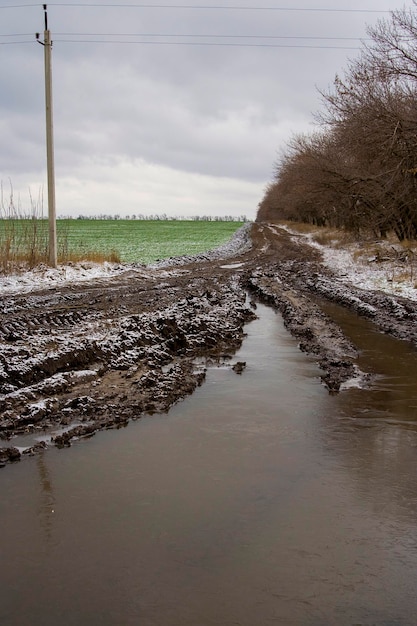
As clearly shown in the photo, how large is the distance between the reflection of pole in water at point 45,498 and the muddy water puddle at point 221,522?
1 centimetres

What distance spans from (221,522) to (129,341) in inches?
174

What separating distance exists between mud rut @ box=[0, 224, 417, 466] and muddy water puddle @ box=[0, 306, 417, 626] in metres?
0.53

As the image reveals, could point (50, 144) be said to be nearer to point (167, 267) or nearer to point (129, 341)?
point (167, 267)

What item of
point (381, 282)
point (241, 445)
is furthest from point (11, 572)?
point (381, 282)

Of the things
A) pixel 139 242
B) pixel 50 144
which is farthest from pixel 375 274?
pixel 139 242

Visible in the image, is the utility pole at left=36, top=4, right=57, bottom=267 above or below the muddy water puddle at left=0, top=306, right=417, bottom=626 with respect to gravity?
above

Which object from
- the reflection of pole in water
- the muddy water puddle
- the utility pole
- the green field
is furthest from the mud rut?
the green field

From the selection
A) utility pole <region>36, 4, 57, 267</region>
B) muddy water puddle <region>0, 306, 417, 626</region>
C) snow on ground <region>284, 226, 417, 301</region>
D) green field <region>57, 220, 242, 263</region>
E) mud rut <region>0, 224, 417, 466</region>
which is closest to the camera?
muddy water puddle <region>0, 306, 417, 626</region>

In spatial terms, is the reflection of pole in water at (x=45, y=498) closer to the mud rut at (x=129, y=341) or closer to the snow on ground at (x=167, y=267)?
the mud rut at (x=129, y=341)

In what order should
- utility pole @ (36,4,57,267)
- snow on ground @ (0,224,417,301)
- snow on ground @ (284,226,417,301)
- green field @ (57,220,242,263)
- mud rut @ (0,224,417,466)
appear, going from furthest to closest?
green field @ (57,220,242,263) → utility pole @ (36,4,57,267) → snow on ground @ (284,226,417,301) → snow on ground @ (0,224,417,301) → mud rut @ (0,224,417,466)

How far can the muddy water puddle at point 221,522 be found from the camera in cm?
279

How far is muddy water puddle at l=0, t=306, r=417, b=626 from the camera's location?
2.79 m

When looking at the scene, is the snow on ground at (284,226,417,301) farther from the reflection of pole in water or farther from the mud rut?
the reflection of pole in water

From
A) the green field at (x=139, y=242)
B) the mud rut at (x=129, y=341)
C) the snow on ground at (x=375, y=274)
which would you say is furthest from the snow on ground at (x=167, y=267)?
the green field at (x=139, y=242)
